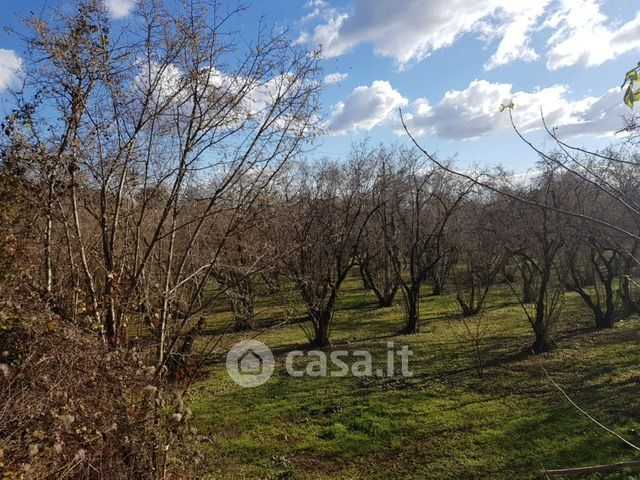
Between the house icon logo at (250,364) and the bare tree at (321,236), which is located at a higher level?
the bare tree at (321,236)

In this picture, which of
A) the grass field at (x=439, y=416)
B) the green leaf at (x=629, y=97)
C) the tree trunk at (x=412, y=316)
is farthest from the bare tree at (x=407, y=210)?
the green leaf at (x=629, y=97)

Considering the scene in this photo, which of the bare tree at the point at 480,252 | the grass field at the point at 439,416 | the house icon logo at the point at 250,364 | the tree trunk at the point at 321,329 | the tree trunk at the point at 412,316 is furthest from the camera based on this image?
the bare tree at the point at 480,252

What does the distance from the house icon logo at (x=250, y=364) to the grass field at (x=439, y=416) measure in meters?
0.23

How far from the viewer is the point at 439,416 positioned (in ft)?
20.8

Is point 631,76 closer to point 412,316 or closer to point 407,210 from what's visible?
point 412,316

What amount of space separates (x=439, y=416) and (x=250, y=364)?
184 inches

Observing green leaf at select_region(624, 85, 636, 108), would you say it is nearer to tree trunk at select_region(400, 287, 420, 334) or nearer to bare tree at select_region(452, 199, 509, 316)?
tree trunk at select_region(400, 287, 420, 334)

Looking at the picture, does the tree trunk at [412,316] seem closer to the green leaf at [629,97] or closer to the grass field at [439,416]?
the grass field at [439,416]

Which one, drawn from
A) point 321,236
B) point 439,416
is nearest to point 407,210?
point 321,236

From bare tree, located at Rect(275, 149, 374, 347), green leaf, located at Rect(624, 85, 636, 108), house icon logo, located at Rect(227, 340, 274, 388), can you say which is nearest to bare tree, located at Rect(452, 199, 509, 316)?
bare tree, located at Rect(275, 149, 374, 347)

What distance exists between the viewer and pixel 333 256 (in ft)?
38.3

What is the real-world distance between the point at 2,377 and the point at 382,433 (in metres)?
4.43

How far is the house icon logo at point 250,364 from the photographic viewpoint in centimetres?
862

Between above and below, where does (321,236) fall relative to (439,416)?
above
